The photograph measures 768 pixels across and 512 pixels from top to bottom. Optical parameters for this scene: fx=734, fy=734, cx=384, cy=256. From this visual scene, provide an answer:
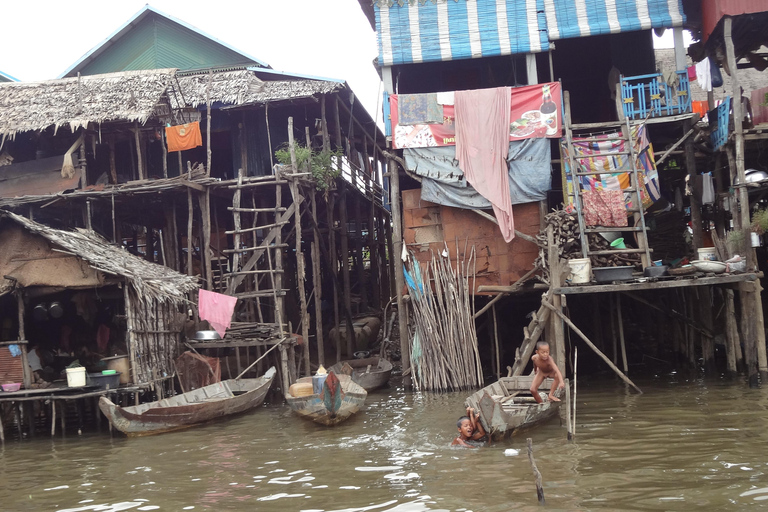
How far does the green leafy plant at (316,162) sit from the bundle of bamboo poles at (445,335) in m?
3.72

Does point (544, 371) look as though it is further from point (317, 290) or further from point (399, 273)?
point (317, 290)

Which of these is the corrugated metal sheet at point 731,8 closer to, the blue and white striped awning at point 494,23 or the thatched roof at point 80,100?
the blue and white striped awning at point 494,23

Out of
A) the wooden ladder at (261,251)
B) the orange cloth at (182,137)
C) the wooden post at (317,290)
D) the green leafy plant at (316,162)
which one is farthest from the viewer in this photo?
the orange cloth at (182,137)

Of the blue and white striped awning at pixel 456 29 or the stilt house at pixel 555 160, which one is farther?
the blue and white striped awning at pixel 456 29

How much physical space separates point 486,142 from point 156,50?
10.7 m

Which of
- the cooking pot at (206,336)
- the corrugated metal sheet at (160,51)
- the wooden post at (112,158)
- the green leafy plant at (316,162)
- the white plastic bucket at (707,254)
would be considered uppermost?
the corrugated metal sheet at (160,51)

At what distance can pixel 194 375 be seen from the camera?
13422 millimetres

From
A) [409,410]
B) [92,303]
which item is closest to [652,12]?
[409,410]

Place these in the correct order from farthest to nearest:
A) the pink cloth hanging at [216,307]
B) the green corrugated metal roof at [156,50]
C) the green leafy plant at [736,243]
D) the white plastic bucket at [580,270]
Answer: the green corrugated metal roof at [156,50] → the pink cloth hanging at [216,307] → the green leafy plant at [736,243] → the white plastic bucket at [580,270]

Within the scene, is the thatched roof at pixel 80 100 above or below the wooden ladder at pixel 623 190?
above

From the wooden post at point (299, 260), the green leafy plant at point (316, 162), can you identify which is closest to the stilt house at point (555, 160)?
the green leafy plant at point (316, 162)

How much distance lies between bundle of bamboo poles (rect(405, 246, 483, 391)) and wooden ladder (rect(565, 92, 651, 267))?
2493 mm

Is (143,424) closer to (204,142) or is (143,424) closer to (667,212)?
(204,142)

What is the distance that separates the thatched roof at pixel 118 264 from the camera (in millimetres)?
11695
